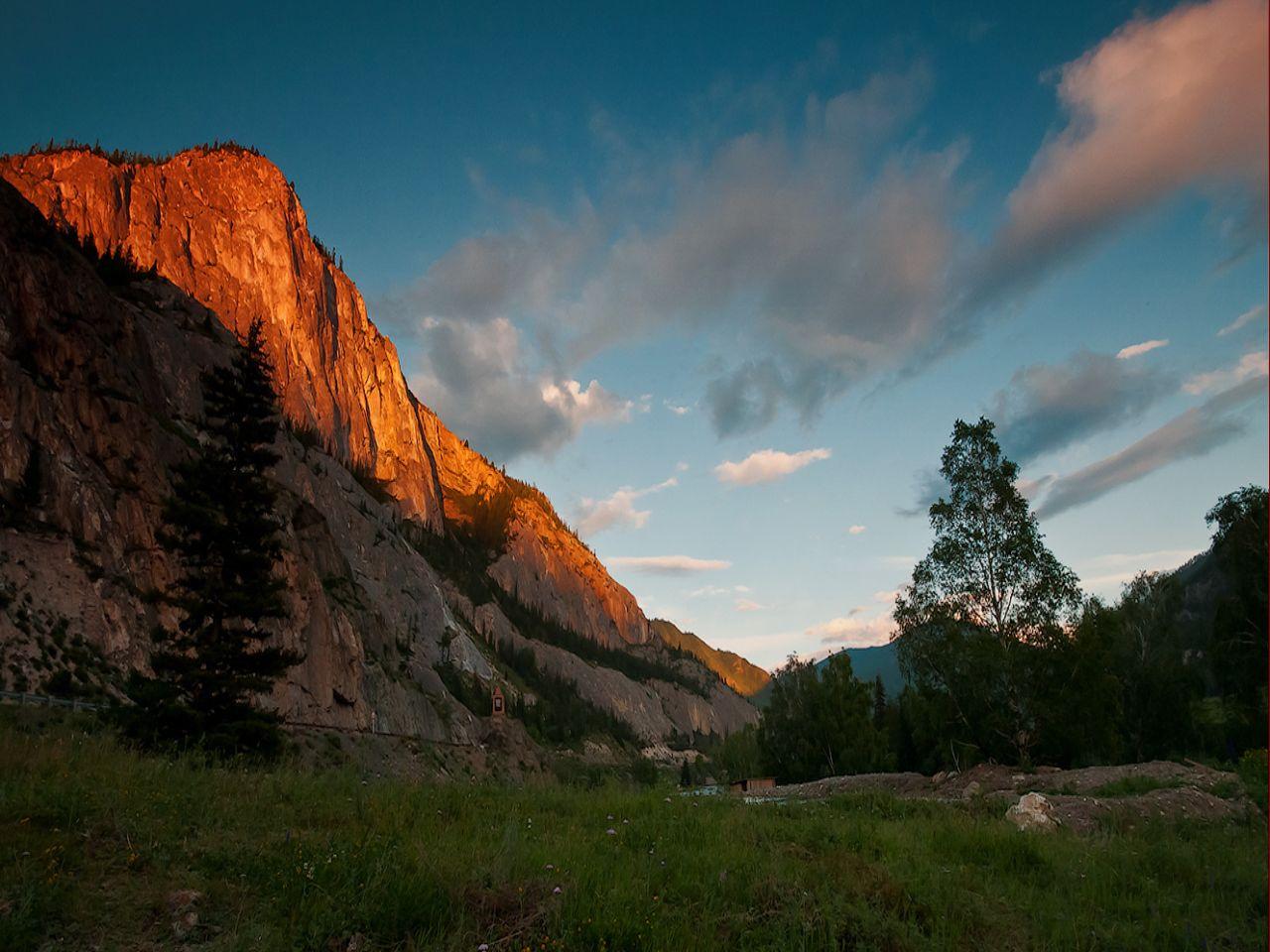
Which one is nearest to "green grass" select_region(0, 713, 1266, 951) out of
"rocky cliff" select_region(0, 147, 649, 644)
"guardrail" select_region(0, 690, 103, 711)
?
"guardrail" select_region(0, 690, 103, 711)

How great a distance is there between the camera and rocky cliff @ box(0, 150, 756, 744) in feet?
128

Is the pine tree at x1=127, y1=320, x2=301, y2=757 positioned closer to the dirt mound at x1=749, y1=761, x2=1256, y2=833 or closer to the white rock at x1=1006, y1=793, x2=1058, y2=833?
the dirt mound at x1=749, y1=761, x2=1256, y2=833

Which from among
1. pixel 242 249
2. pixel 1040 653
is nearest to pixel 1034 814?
pixel 1040 653

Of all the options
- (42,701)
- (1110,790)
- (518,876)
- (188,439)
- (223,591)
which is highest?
(188,439)

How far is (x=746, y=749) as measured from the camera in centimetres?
7444

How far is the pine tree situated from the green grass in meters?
8.92

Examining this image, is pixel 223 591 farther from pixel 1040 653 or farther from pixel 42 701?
pixel 1040 653

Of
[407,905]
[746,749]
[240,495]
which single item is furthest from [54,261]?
[746,749]

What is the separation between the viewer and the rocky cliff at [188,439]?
128ft

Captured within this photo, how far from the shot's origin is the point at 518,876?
6242 millimetres

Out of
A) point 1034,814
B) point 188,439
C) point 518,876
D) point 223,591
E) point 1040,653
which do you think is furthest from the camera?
point 188,439

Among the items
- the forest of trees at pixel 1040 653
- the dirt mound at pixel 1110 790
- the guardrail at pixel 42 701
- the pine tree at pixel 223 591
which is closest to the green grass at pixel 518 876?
the dirt mound at pixel 1110 790

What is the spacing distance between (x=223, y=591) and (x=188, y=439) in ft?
147

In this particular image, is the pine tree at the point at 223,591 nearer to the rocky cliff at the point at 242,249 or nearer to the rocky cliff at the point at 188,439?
the rocky cliff at the point at 188,439
